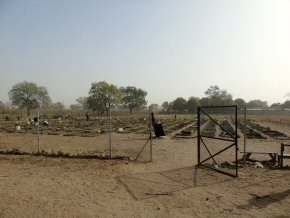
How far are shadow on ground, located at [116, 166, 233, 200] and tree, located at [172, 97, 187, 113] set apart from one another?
88228 millimetres

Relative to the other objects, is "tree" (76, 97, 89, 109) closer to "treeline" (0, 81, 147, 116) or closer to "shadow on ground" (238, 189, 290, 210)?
"treeline" (0, 81, 147, 116)

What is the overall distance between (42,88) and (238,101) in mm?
66721

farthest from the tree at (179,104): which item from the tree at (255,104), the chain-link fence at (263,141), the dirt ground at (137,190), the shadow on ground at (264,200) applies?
the shadow on ground at (264,200)

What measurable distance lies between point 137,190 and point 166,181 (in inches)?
48.5

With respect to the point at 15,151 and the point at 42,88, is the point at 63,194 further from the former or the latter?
the point at 42,88

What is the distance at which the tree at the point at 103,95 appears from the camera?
87312mm

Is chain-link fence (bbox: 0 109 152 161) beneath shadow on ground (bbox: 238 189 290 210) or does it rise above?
above

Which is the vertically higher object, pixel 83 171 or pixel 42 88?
pixel 42 88

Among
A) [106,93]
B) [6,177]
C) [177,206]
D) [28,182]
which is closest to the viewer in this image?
[177,206]

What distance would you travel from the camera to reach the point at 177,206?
22.8ft

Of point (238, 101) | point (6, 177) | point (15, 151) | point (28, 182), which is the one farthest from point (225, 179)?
point (238, 101)

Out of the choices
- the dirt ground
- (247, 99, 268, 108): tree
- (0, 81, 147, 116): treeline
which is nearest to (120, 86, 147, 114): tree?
(0, 81, 147, 116): treeline

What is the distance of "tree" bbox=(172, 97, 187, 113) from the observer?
324 feet

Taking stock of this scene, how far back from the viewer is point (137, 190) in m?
8.19
